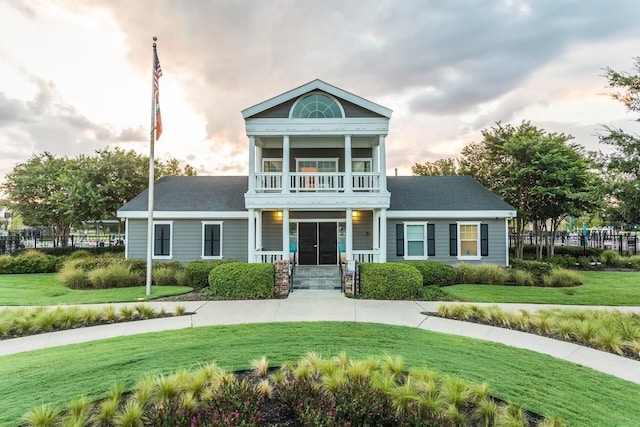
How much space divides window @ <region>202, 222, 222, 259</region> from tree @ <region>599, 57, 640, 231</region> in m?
15.2

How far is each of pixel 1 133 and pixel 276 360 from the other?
75.3 ft

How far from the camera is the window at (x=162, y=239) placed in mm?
15953

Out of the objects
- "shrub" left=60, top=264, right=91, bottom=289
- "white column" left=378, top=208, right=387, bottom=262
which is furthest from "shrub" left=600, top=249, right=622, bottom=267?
"shrub" left=60, top=264, right=91, bottom=289

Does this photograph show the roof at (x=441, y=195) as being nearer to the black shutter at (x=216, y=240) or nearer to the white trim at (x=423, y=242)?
the white trim at (x=423, y=242)

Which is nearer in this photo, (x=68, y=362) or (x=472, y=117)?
(x=68, y=362)

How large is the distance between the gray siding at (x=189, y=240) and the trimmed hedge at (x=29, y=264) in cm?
477

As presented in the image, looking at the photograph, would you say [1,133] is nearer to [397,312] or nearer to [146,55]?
[146,55]

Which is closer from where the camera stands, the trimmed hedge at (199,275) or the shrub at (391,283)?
the shrub at (391,283)

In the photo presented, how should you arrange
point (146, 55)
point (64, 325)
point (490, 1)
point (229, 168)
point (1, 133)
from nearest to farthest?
1. point (64, 325)
2. point (490, 1)
3. point (146, 55)
4. point (1, 133)
5. point (229, 168)

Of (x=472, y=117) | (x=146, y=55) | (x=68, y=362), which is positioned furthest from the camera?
(x=472, y=117)

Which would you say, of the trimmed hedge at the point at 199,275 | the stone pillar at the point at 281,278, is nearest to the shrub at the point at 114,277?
the trimmed hedge at the point at 199,275

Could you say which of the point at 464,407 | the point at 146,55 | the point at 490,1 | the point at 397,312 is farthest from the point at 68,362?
the point at 490,1

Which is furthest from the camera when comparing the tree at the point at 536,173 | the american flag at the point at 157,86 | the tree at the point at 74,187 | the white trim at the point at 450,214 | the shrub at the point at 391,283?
the tree at the point at 74,187

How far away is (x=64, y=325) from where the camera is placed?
311 inches
